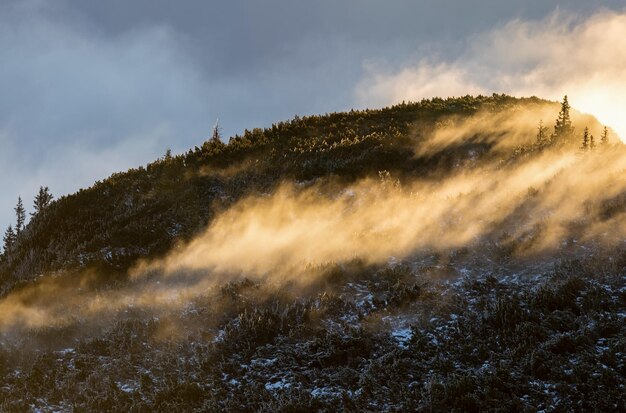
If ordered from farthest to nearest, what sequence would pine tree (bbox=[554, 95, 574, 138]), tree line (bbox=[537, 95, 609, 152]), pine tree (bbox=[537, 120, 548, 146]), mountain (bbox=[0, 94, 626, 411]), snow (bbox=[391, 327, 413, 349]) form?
1. pine tree (bbox=[554, 95, 574, 138])
2. pine tree (bbox=[537, 120, 548, 146])
3. tree line (bbox=[537, 95, 609, 152])
4. snow (bbox=[391, 327, 413, 349])
5. mountain (bbox=[0, 94, 626, 411])

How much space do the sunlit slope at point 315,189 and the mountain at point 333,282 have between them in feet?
0.44

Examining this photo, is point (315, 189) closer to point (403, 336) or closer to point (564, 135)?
point (403, 336)

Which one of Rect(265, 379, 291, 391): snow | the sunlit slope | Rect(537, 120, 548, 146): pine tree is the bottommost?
Rect(265, 379, 291, 391): snow

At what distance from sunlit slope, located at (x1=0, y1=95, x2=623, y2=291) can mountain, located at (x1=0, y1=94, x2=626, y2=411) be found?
13 cm

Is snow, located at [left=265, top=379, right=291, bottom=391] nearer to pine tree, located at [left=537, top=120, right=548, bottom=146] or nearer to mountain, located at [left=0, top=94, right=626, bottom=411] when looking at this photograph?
mountain, located at [left=0, top=94, right=626, bottom=411]

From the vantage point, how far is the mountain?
1333cm

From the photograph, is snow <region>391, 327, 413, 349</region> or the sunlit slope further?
the sunlit slope

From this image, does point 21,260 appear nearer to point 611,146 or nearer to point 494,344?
point 494,344

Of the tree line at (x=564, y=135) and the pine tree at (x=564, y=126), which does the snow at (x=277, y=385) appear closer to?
the tree line at (x=564, y=135)

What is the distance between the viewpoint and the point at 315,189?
84.8ft

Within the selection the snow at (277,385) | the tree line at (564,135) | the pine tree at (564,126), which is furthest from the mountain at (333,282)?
the pine tree at (564,126)

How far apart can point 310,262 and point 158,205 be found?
952 centimetres

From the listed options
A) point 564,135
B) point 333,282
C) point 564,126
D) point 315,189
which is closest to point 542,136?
point 564,135

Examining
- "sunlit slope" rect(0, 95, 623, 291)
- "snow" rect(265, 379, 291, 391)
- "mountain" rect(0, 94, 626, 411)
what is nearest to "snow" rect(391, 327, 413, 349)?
"mountain" rect(0, 94, 626, 411)
